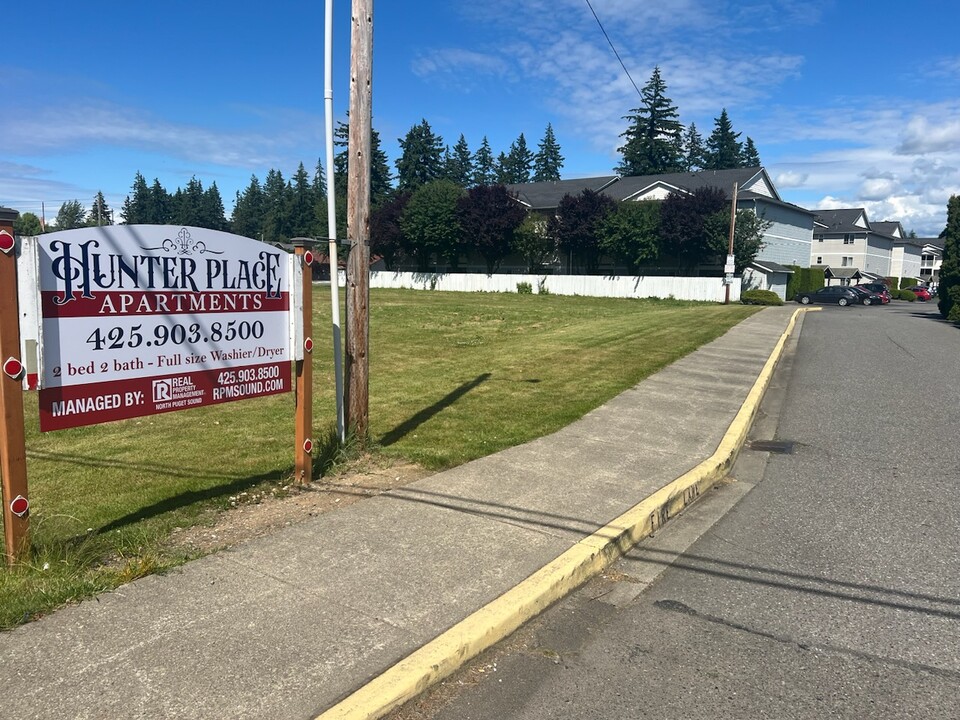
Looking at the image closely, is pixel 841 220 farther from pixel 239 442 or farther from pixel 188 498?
pixel 188 498

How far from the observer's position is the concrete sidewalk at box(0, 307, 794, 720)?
2936 millimetres

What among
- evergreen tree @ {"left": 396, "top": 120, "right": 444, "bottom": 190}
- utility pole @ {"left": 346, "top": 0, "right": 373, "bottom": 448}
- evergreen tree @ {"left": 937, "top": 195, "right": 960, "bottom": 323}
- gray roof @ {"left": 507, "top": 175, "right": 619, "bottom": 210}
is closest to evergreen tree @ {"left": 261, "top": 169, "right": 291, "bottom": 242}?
evergreen tree @ {"left": 396, "top": 120, "right": 444, "bottom": 190}

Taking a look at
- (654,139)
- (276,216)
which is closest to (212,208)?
(276,216)

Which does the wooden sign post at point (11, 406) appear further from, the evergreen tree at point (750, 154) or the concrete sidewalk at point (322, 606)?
the evergreen tree at point (750, 154)

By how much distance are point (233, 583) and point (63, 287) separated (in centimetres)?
197

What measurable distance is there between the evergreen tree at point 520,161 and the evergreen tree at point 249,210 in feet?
192

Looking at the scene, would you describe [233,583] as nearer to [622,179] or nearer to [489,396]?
[489,396]

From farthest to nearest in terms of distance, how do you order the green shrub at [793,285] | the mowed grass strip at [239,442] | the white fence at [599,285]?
the green shrub at [793,285] → the white fence at [599,285] → the mowed grass strip at [239,442]

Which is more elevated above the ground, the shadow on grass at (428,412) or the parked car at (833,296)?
the parked car at (833,296)

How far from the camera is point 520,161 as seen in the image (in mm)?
123062

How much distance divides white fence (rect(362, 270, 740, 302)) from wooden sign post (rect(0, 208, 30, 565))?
43324mm

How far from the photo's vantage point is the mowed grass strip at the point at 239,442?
418 centimetres

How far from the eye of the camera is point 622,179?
60.9 metres

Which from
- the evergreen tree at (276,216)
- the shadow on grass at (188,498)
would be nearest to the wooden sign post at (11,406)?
the shadow on grass at (188,498)
